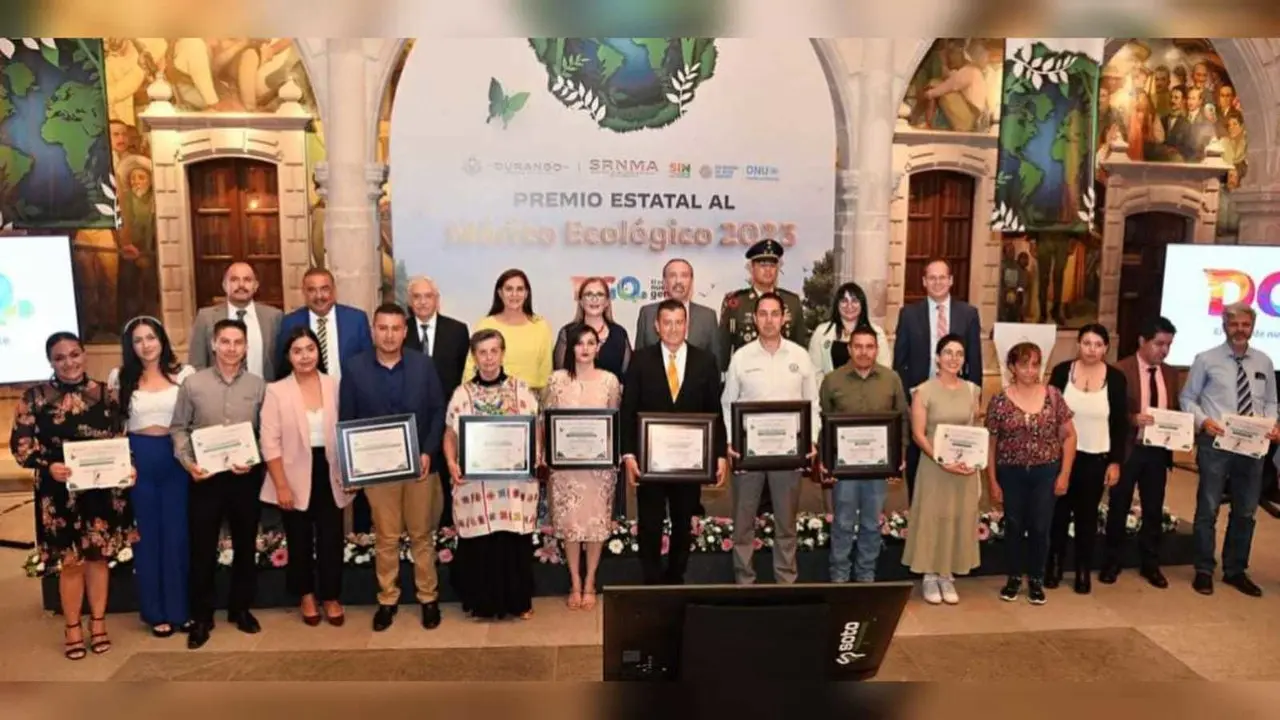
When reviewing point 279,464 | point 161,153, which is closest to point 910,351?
point 279,464

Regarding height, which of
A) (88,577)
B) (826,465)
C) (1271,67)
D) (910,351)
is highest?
(1271,67)

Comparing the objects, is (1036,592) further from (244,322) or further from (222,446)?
(244,322)

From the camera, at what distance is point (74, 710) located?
39cm

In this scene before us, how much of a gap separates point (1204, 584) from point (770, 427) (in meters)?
2.94

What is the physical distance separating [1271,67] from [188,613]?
10.7m

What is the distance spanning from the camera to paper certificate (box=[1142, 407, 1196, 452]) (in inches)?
229

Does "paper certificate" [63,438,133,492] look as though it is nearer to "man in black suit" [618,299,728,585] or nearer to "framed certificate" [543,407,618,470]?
"framed certificate" [543,407,618,470]

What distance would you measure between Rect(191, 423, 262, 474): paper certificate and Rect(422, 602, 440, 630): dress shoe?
1275 millimetres

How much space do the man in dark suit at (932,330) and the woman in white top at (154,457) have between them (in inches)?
177

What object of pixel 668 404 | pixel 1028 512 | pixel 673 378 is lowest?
pixel 1028 512

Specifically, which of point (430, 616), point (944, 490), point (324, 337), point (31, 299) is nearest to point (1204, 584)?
point (944, 490)

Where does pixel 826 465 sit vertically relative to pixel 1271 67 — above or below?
below

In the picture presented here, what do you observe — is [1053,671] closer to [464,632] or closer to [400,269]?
[464,632]

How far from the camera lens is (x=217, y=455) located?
508 cm
